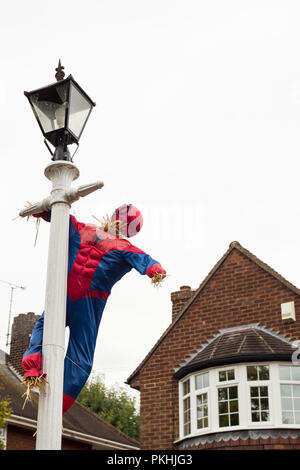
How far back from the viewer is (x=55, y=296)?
5.07 m

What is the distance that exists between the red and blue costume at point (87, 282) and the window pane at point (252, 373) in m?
11.0

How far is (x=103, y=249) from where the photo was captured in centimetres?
553

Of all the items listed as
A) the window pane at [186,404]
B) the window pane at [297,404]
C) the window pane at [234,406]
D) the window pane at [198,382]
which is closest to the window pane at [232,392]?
the window pane at [234,406]

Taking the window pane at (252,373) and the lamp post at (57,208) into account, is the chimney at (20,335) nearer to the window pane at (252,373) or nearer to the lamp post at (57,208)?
the window pane at (252,373)

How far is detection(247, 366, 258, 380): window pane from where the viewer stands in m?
15.8

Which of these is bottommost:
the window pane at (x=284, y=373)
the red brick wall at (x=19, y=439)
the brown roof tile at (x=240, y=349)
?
the red brick wall at (x=19, y=439)

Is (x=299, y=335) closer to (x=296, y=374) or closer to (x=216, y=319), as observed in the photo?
(x=296, y=374)

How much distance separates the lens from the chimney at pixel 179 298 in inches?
758

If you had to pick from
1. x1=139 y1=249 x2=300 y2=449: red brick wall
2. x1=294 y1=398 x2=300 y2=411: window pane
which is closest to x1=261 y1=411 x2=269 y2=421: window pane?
x1=294 y1=398 x2=300 y2=411: window pane

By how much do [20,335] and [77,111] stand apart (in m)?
18.3

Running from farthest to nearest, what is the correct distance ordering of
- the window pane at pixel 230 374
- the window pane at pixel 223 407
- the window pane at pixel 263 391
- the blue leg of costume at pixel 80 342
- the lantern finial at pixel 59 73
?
the window pane at pixel 230 374 < the window pane at pixel 223 407 < the window pane at pixel 263 391 < the lantern finial at pixel 59 73 < the blue leg of costume at pixel 80 342
